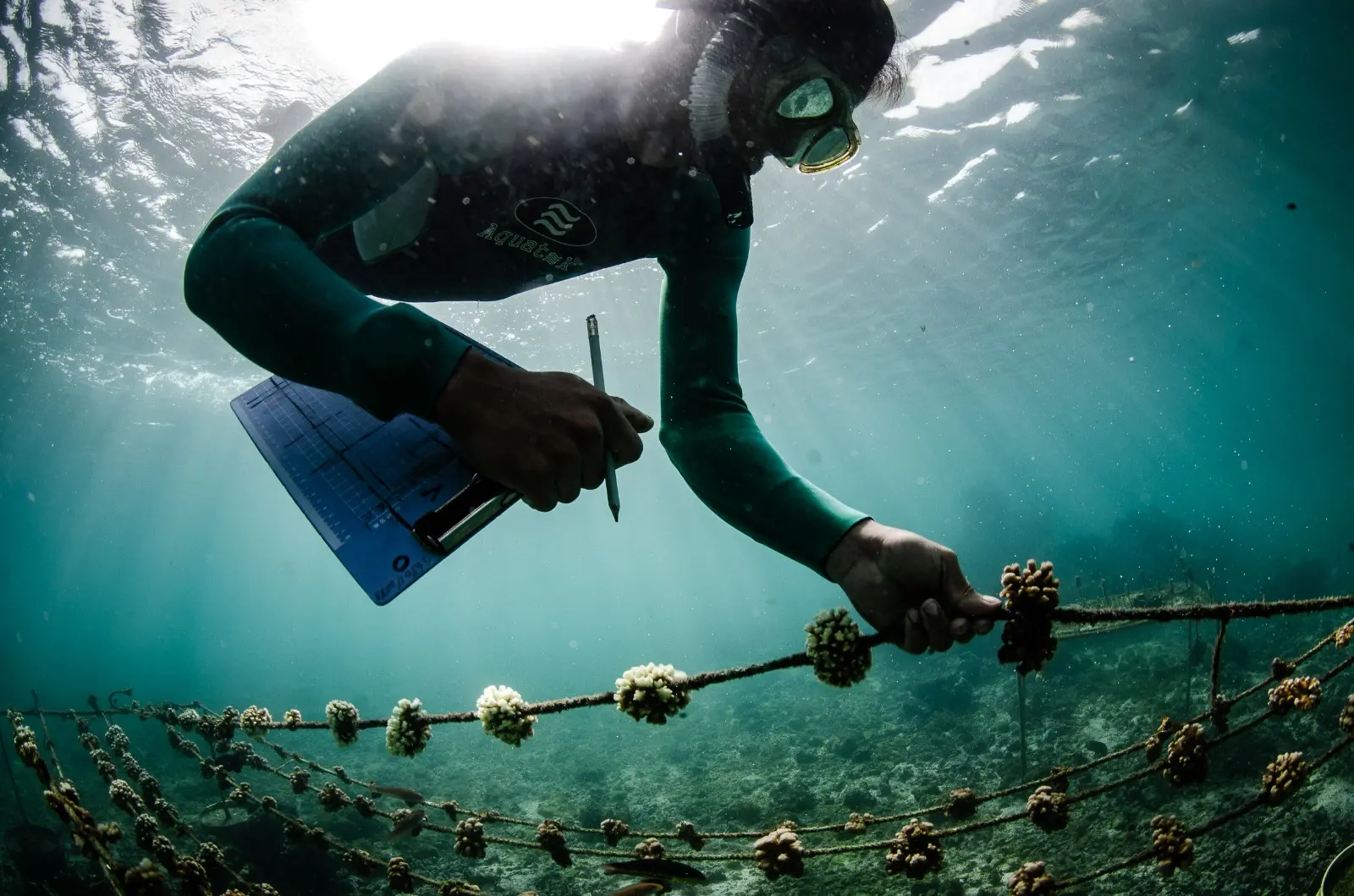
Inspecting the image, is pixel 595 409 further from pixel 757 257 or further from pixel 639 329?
pixel 639 329

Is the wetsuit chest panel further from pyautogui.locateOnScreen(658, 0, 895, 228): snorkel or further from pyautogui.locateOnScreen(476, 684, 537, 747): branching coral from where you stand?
pyautogui.locateOnScreen(476, 684, 537, 747): branching coral

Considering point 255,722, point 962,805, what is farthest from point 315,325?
point 255,722

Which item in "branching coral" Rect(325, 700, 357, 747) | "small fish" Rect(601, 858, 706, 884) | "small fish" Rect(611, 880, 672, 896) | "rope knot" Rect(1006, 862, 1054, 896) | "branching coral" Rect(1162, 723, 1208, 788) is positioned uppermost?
"branching coral" Rect(325, 700, 357, 747)

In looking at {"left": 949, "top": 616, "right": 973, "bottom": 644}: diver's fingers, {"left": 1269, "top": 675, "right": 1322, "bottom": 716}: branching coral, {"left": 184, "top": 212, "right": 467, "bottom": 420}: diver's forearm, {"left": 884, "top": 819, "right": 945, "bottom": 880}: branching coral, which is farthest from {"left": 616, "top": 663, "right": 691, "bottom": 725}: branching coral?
{"left": 1269, "top": 675, "right": 1322, "bottom": 716}: branching coral

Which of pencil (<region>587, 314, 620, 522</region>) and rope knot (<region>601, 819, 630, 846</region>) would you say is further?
rope knot (<region>601, 819, 630, 846</region>)

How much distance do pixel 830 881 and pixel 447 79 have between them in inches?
407

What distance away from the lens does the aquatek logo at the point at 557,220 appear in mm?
1950

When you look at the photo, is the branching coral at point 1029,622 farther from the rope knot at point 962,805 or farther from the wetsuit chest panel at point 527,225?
the wetsuit chest panel at point 527,225

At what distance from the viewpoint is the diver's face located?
6.37ft

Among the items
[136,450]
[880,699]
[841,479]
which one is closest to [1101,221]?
[880,699]

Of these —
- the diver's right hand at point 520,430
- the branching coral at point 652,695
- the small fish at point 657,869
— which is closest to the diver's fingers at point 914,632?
the branching coral at point 652,695

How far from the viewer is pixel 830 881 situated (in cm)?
837

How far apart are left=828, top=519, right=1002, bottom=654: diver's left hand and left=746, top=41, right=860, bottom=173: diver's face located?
1.40 m

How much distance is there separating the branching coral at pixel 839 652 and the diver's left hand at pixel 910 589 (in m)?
0.07
